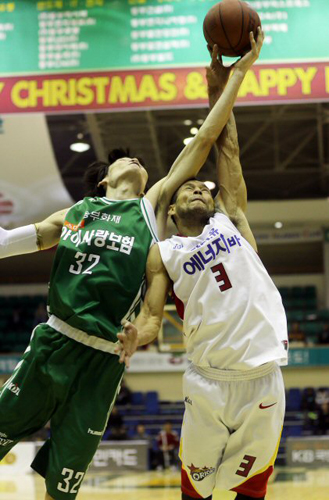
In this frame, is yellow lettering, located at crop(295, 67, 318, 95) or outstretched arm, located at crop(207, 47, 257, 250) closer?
outstretched arm, located at crop(207, 47, 257, 250)

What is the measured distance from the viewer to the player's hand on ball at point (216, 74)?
397 centimetres

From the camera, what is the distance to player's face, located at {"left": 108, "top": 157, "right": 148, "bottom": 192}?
152 inches

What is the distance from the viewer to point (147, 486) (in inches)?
373

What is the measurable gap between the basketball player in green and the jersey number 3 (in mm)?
399

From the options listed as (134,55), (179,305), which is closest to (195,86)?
(134,55)

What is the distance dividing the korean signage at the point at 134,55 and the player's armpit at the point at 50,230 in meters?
3.26

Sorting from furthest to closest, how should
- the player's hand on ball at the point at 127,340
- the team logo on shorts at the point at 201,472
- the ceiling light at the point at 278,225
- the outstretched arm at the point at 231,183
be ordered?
the ceiling light at the point at 278,225, the outstretched arm at the point at 231,183, the team logo on shorts at the point at 201,472, the player's hand on ball at the point at 127,340

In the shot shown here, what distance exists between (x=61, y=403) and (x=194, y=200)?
48.7 inches

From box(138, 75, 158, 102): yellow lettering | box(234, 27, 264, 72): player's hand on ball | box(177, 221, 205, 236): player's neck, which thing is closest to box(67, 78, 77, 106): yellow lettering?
box(138, 75, 158, 102): yellow lettering

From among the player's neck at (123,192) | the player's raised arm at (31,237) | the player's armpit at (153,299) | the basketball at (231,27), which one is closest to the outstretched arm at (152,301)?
the player's armpit at (153,299)

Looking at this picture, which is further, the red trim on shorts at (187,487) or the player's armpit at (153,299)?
the red trim on shorts at (187,487)

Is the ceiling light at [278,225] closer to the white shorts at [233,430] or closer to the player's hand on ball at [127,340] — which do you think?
the white shorts at [233,430]

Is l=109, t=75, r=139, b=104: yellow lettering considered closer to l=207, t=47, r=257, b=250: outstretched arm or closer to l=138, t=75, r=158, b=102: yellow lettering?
l=138, t=75, r=158, b=102: yellow lettering

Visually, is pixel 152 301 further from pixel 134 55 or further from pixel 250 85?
pixel 134 55
